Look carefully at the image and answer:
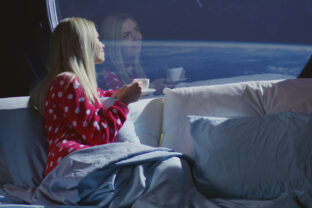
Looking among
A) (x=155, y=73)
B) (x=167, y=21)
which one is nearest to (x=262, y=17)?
(x=167, y=21)

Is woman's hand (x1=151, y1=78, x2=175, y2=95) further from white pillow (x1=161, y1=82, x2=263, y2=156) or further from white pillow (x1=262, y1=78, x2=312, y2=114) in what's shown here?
white pillow (x1=262, y1=78, x2=312, y2=114)

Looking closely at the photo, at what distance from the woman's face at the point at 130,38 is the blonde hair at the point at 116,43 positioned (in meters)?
0.02

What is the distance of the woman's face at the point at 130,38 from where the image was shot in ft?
7.68

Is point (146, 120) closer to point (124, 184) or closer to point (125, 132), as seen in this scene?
Answer: point (125, 132)

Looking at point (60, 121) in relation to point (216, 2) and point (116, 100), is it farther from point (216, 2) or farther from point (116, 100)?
point (216, 2)

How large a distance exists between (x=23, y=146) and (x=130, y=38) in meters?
1.15

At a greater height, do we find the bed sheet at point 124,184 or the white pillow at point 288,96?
the white pillow at point 288,96

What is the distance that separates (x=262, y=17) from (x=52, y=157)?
1.83m

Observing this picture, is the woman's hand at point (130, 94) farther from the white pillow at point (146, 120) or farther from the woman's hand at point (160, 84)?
the woman's hand at point (160, 84)

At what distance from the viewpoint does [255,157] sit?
126 cm

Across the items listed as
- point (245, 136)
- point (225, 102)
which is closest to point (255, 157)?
point (245, 136)

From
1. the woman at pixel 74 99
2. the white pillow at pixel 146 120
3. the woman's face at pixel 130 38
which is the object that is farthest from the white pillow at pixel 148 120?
the woman's face at pixel 130 38

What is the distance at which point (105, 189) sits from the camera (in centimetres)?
119

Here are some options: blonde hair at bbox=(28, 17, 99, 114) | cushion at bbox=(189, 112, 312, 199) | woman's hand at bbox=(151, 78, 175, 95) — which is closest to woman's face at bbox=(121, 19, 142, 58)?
woman's hand at bbox=(151, 78, 175, 95)
